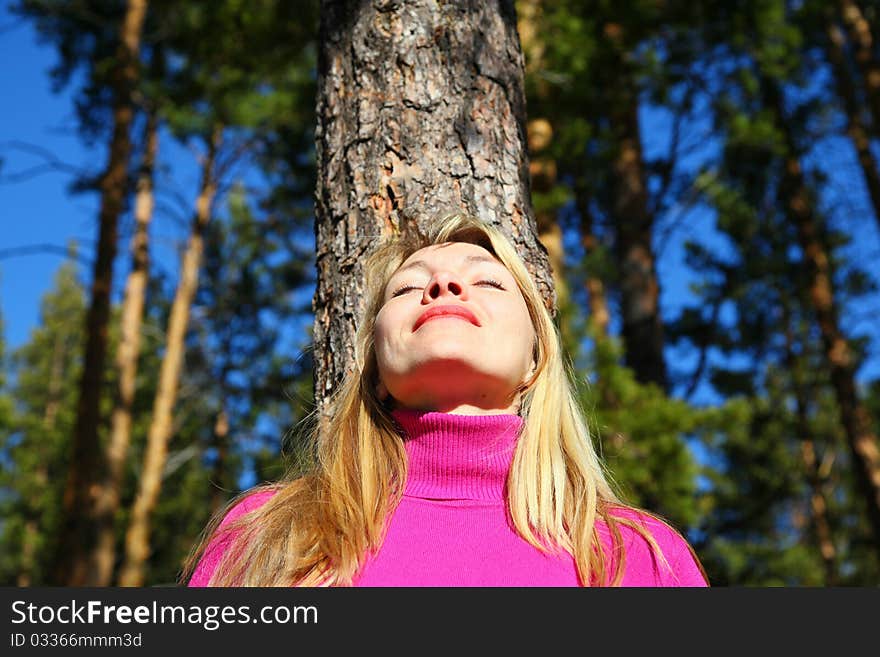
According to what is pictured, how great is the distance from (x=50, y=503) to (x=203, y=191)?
31.7ft

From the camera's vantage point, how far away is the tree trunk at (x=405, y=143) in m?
1.98

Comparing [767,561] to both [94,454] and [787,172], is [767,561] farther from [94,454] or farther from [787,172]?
[94,454]

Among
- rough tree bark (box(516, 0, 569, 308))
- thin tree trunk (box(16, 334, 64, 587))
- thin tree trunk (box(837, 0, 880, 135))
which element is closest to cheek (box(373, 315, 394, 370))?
rough tree bark (box(516, 0, 569, 308))

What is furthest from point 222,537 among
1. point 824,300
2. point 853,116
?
point 853,116

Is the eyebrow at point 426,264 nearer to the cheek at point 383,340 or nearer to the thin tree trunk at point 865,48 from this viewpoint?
the cheek at point 383,340

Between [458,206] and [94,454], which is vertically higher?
[94,454]

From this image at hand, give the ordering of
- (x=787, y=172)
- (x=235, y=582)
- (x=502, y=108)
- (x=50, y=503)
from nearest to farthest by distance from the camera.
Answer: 1. (x=235, y=582)
2. (x=502, y=108)
3. (x=787, y=172)
4. (x=50, y=503)

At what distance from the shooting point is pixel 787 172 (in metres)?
10.2

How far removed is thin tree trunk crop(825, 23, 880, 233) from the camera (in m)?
9.37

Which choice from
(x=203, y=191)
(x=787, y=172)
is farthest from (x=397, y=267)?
(x=203, y=191)

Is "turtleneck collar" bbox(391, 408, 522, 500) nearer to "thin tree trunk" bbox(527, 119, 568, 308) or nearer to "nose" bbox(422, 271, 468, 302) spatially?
"nose" bbox(422, 271, 468, 302)

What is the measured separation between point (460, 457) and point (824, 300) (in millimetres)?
9744

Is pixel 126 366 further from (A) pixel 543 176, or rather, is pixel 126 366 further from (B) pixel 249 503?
(B) pixel 249 503

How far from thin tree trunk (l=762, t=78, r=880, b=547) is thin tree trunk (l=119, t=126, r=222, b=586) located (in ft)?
24.5
